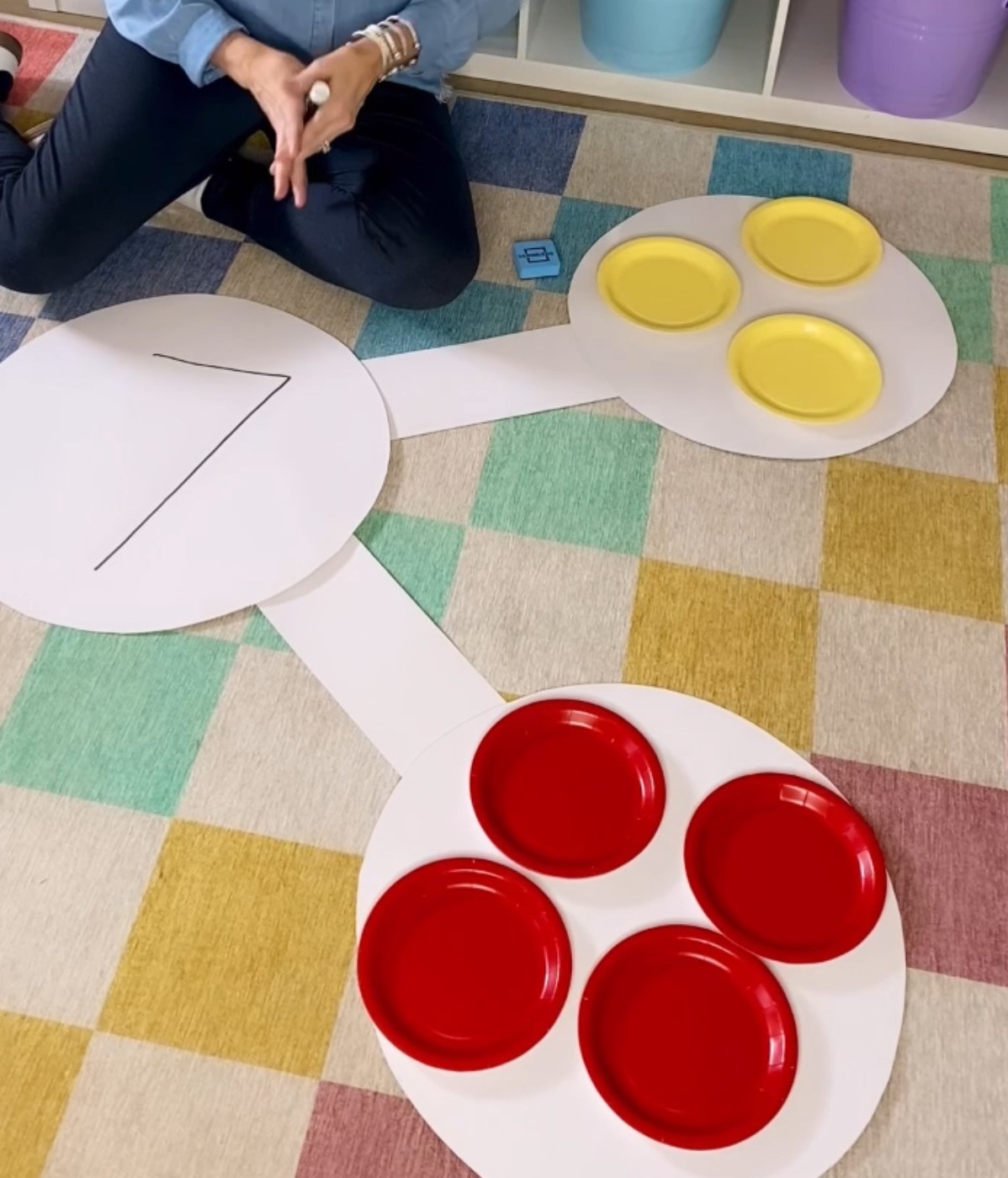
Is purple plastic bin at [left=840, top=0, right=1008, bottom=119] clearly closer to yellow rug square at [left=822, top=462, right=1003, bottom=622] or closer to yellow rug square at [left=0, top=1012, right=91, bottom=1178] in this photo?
yellow rug square at [left=822, top=462, right=1003, bottom=622]

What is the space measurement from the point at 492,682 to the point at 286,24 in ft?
2.50

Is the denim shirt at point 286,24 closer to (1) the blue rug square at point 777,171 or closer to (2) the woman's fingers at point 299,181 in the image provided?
(2) the woman's fingers at point 299,181

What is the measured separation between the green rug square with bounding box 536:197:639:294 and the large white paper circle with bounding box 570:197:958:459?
0.5 inches

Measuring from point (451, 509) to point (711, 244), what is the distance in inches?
21.2

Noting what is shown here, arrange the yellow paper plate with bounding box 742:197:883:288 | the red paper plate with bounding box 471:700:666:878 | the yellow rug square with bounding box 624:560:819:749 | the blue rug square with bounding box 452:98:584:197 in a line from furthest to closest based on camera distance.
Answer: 1. the blue rug square with bounding box 452:98:584:197
2. the yellow paper plate with bounding box 742:197:883:288
3. the yellow rug square with bounding box 624:560:819:749
4. the red paper plate with bounding box 471:700:666:878

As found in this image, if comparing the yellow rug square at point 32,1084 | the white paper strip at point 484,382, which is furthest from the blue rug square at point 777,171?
the yellow rug square at point 32,1084

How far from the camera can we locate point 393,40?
4.08 ft

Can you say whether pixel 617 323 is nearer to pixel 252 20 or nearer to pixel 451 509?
pixel 451 509

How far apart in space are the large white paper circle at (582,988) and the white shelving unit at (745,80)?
38.6 inches

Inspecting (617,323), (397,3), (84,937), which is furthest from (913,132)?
(84,937)

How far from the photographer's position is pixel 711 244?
147 cm

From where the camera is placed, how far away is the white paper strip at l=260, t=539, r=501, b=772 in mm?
1066

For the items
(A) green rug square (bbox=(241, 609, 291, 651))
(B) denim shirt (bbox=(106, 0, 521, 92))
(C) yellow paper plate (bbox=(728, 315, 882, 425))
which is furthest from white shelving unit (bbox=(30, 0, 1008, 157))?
(A) green rug square (bbox=(241, 609, 291, 651))

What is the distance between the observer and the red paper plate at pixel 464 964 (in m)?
0.91
